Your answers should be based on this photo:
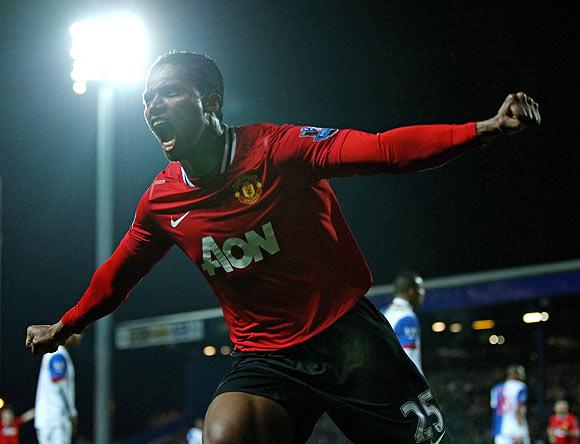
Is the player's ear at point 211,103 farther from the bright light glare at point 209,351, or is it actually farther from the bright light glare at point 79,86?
the bright light glare at point 209,351

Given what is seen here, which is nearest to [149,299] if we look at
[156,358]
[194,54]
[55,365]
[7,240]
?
[156,358]

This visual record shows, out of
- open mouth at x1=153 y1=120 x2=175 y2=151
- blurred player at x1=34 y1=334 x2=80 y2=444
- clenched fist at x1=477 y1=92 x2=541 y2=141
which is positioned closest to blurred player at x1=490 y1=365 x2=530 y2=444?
blurred player at x1=34 y1=334 x2=80 y2=444

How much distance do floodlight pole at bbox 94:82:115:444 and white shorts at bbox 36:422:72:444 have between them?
149cm

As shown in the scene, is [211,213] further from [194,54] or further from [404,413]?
[404,413]

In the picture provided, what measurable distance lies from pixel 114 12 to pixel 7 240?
74.7 ft

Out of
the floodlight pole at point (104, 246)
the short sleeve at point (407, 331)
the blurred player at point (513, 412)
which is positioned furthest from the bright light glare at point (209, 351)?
the short sleeve at point (407, 331)

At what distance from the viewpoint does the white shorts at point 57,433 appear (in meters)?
10.3

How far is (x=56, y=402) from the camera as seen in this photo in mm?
10219

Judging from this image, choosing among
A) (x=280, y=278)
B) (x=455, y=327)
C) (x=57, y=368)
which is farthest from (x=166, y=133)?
(x=455, y=327)

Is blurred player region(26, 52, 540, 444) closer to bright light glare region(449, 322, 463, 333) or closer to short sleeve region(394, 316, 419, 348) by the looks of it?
short sleeve region(394, 316, 419, 348)

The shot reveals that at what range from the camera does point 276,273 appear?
138 inches

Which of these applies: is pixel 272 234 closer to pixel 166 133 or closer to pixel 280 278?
pixel 280 278

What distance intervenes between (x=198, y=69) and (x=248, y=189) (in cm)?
57

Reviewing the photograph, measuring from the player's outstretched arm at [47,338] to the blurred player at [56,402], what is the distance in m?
6.14
